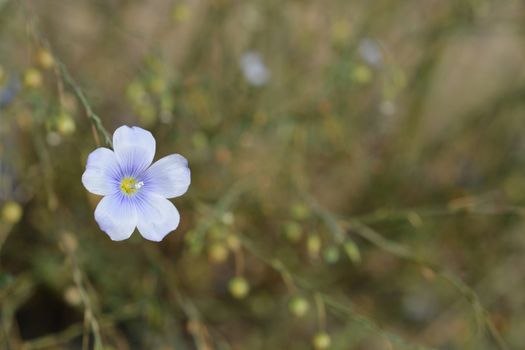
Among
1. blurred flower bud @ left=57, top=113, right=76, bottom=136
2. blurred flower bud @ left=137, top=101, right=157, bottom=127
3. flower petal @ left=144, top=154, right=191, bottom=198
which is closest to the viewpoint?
flower petal @ left=144, top=154, right=191, bottom=198

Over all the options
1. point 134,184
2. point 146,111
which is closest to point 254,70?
point 146,111

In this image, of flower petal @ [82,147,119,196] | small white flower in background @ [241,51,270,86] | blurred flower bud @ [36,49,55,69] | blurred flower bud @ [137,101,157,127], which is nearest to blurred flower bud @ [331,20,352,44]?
small white flower in background @ [241,51,270,86]

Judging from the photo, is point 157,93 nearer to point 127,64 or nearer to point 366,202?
point 127,64

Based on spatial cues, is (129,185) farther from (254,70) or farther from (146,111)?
(254,70)

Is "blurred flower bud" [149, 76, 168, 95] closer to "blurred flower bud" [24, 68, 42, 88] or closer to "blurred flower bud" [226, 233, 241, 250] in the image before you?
"blurred flower bud" [24, 68, 42, 88]

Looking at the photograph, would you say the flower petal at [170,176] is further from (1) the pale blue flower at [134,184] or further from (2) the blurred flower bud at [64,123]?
(2) the blurred flower bud at [64,123]

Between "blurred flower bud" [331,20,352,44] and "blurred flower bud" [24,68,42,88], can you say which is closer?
"blurred flower bud" [24,68,42,88]

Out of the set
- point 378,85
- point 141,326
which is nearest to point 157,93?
point 141,326
